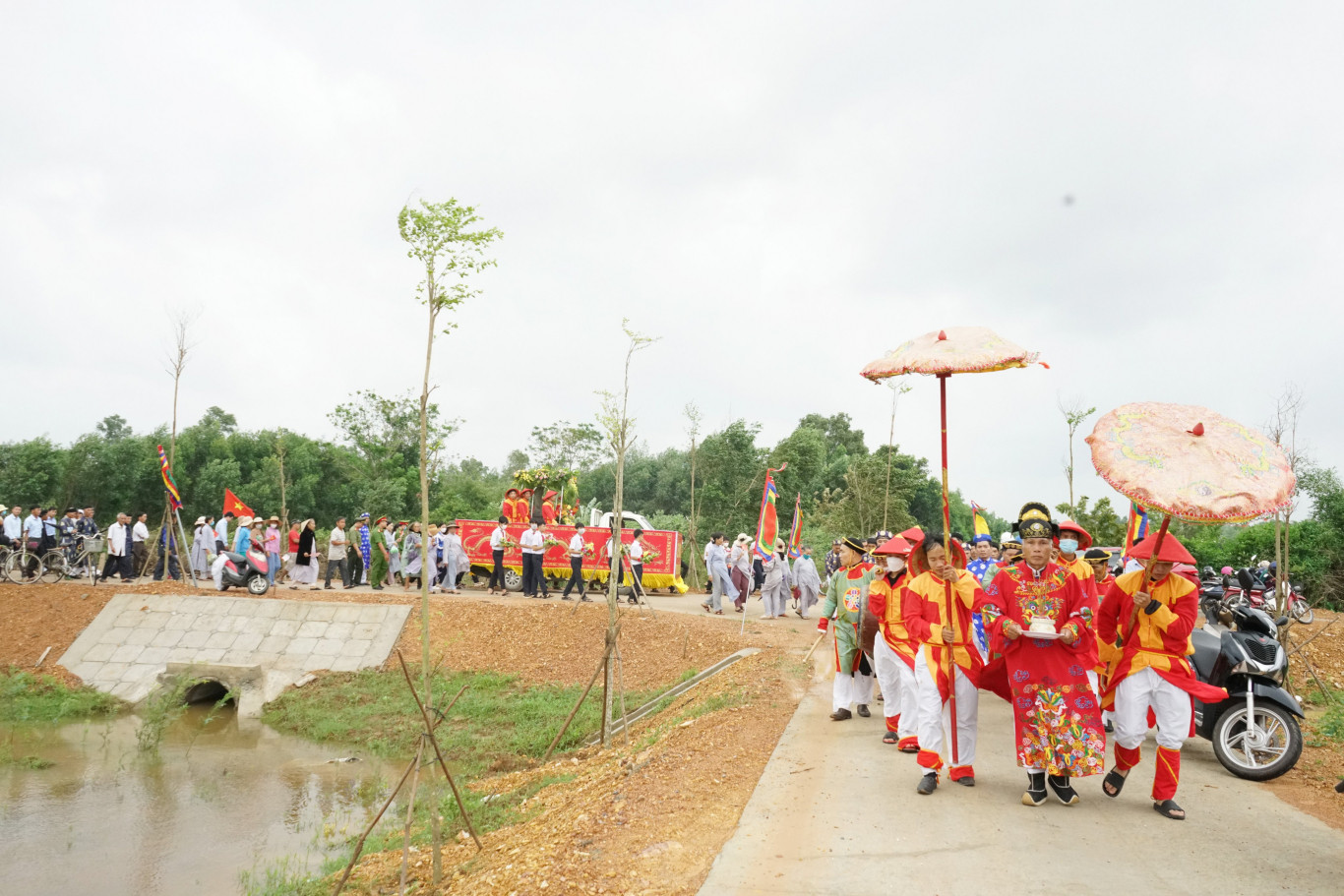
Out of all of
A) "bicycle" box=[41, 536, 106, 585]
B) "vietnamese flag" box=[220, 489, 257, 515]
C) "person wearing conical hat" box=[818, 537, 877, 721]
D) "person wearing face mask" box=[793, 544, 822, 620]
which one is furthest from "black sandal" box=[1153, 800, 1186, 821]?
"bicycle" box=[41, 536, 106, 585]

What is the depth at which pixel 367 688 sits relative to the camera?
14.0 metres

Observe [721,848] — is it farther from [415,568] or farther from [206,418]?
[206,418]

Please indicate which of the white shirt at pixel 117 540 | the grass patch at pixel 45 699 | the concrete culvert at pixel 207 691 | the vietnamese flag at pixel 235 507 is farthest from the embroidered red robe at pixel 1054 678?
the white shirt at pixel 117 540

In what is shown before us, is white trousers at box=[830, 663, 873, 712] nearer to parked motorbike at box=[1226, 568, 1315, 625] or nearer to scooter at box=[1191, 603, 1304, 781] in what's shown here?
scooter at box=[1191, 603, 1304, 781]

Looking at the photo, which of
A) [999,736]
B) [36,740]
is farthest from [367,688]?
[999,736]

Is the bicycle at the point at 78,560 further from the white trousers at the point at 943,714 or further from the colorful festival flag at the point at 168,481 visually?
the white trousers at the point at 943,714

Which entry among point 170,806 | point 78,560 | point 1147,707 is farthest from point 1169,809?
point 78,560

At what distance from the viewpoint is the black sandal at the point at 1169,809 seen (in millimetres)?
5168

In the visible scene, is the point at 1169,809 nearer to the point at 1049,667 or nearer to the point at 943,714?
the point at 1049,667

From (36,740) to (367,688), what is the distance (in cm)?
449

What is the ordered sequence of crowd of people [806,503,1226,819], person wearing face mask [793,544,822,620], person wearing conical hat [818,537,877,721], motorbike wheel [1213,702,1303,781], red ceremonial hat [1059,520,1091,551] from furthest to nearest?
person wearing face mask [793,544,822,620] → person wearing conical hat [818,537,877,721] → red ceremonial hat [1059,520,1091,551] → motorbike wheel [1213,702,1303,781] → crowd of people [806,503,1226,819]

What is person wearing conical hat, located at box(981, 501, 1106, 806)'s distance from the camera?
17.3ft

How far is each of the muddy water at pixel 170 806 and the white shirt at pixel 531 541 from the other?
6253mm

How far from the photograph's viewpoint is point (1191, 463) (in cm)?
460
